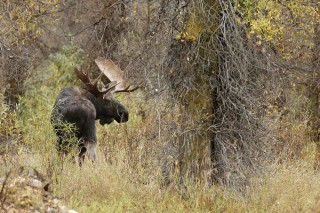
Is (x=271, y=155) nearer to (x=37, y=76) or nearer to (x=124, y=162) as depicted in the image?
(x=124, y=162)

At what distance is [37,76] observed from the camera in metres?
22.7

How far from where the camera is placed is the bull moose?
12.1 meters

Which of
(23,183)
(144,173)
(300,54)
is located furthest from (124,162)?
(300,54)

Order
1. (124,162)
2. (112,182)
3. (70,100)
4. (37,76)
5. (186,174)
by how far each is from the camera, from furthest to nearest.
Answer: (37,76) < (70,100) < (124,162) < (112,182) < (186,174)

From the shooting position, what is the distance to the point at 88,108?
1243cm

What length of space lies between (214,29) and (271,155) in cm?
215

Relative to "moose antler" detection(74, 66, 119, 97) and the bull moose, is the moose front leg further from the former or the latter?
"moose antler" detection(74, 66, 119, 97)

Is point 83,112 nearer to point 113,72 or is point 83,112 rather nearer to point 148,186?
point 113,72

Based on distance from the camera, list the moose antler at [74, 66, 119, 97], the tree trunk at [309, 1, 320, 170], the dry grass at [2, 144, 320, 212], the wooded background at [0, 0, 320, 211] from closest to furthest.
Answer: the dry grass at [2, 144, 320, 212], the wooded background at [0, 0, 320, 211], the moose antler at [74, 66, 119, 97], the tree trunk at [309, 1, 320, 170]

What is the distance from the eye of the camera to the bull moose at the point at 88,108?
12062 mm

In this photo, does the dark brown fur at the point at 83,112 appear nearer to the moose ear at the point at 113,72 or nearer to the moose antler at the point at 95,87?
the moose antler at the point at 95,87

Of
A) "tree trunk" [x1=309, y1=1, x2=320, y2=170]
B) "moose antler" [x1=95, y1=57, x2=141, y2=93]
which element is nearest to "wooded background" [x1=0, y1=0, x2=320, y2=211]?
"moose antler" [x1=95, y1=57, x2=141, y2=93]

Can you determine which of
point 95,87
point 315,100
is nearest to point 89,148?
point 95,87

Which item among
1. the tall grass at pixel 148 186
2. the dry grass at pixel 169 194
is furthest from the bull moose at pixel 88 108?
the dry grass at pixel 169 194
